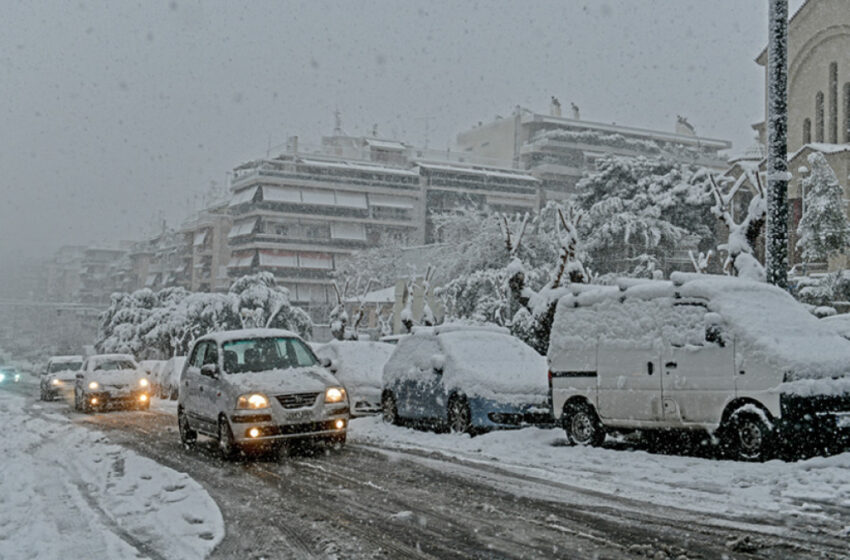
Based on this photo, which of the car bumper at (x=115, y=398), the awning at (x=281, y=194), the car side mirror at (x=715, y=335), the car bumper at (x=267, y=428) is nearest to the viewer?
the car side mirror at (x=715, y=335)

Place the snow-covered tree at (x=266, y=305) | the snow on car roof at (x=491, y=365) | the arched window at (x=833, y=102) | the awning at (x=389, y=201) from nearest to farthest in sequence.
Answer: the snow on car roof at (x=491, y=365), the arched window at (x=833, y=102), the snow-covered tree at (x=266, y=305), the awning at (x=389, y=201)

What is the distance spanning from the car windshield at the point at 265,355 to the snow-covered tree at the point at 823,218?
2338 centimetres

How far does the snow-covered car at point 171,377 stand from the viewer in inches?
1201

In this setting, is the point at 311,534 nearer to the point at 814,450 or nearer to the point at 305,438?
the point at 305,438

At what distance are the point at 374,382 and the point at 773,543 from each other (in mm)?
12496

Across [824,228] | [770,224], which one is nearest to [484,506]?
[770,224]

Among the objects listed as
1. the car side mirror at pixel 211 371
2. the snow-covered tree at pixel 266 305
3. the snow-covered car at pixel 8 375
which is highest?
the snow-covered tree at pixel 266 305

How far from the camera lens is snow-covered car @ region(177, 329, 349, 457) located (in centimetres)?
1191

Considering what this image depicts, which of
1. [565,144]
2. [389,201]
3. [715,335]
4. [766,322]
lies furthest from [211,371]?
[565,144]

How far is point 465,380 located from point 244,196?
80.0 m

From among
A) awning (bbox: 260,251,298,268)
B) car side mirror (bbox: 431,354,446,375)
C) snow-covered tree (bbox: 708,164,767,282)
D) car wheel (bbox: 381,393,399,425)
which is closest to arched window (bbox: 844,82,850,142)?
snow-covered tree (bbox: 708,164,767,282)

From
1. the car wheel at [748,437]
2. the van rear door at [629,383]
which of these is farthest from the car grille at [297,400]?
the car wheel at [748,437]

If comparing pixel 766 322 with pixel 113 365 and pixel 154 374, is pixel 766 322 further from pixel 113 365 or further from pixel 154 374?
pixel 154 374

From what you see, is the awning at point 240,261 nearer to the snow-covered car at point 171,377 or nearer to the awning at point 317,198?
the awning at point 317,198
